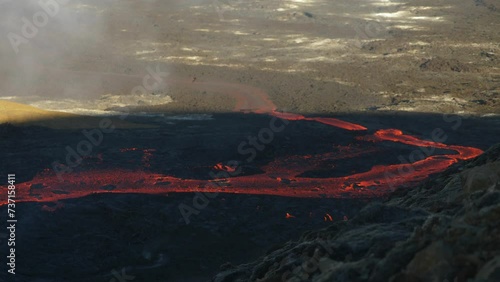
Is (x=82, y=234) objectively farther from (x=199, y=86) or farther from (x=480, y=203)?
(x=199, y=86)

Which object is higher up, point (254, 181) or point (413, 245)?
point (413, 245)

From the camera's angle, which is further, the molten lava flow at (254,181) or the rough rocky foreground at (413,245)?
the molten lava flow at (254,181)

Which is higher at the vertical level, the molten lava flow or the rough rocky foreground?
the rough rocky foreground

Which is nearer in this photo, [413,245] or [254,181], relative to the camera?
[413,245]

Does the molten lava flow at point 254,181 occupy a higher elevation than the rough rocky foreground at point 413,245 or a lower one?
lower

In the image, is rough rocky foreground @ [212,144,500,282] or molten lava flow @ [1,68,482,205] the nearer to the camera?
rough rocky foreground @ [212,144,500,282]

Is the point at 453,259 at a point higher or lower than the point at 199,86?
higher

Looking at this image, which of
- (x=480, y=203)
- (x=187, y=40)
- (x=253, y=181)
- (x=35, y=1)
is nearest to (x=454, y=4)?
(x=187, y=40)

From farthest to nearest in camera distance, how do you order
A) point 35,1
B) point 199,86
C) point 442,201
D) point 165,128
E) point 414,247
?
point 35,1 < point 199,86 < point 165,128 < point 442,201 < point 414,247
